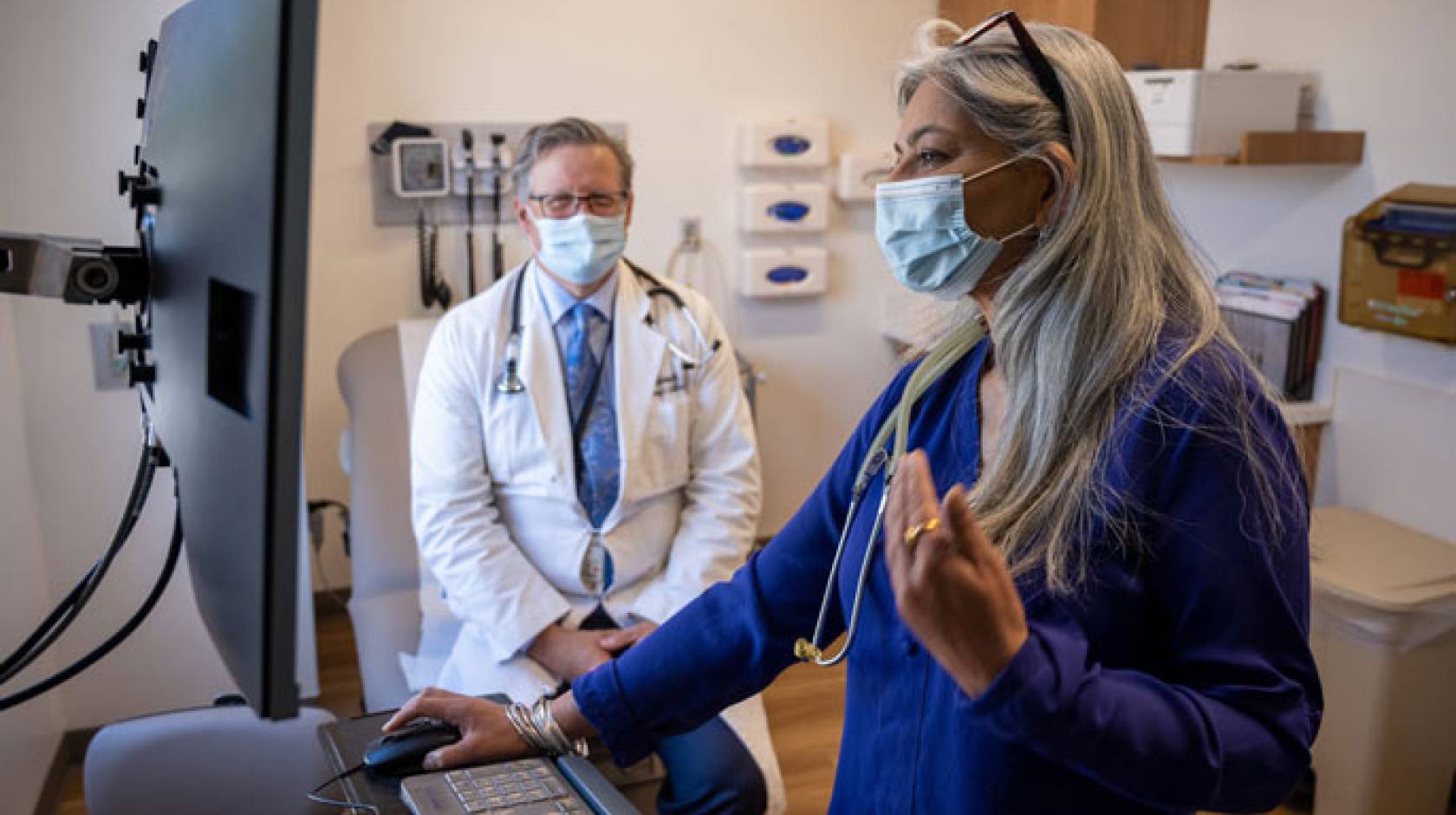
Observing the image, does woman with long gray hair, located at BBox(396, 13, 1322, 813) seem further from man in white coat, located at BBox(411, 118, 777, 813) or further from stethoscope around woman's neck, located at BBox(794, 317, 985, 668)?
man in white coat, located at BBox(411, 118, 777, 813)

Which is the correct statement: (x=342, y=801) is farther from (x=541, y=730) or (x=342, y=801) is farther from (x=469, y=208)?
(x=469, y=208)

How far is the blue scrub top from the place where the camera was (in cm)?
91

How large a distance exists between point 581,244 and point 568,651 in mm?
713

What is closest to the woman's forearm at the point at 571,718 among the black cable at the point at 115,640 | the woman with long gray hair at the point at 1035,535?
the woman with long gray hair at the point at 1035,535

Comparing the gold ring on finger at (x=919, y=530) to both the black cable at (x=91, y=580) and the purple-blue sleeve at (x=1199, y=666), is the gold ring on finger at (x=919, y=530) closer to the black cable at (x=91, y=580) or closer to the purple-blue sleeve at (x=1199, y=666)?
the purple-blue sleeve at (x=1199, y=666)

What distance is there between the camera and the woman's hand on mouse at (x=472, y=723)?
1127mm

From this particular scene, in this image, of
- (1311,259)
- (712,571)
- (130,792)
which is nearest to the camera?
(130,792)

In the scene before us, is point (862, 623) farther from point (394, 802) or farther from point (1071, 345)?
point (394, 802)

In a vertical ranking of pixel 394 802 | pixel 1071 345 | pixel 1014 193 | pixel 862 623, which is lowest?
pixel 394 802

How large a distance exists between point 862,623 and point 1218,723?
14.5 inches

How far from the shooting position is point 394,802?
1028 mm

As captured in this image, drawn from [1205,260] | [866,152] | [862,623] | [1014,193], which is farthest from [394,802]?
[866,152]

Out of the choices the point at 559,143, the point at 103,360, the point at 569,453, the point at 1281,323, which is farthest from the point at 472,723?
the point at 1281,323

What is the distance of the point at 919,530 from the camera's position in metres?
0.83
